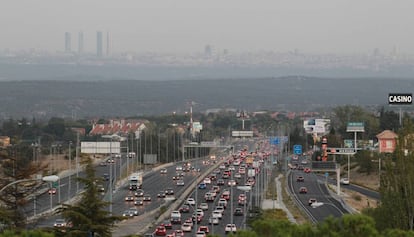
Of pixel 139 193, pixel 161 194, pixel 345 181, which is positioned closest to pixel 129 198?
pixel 161 194

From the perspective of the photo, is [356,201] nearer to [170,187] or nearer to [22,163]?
[170,187]

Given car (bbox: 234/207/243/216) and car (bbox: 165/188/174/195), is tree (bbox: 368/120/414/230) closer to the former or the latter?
car (bbox: 234/207/243/216)

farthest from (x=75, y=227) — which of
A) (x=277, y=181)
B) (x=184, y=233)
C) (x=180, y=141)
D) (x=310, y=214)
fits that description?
(x=180, y=141)

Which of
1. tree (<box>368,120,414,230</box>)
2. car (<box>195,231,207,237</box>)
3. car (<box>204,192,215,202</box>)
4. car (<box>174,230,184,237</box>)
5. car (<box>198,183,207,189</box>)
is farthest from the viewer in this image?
car (<box>198,183,207,189</box>)

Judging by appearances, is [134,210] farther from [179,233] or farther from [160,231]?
[179,233]

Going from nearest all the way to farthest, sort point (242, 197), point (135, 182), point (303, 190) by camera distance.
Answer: point (242, 197), point (303, 190), point (135, 182)

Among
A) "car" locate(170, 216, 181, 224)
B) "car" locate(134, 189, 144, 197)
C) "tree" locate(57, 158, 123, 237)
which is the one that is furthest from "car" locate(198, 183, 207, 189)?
"tree" locate(57, 158, 123, 237)
